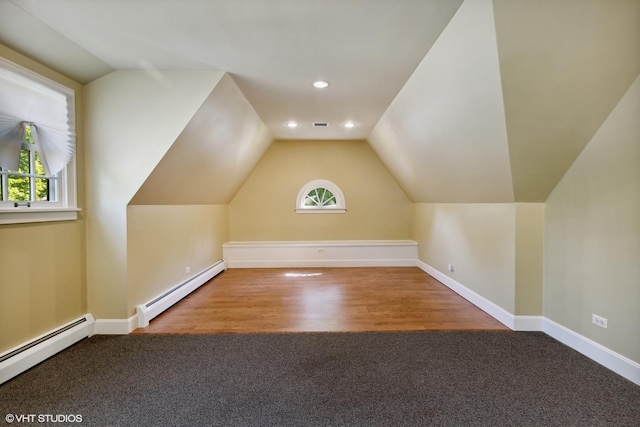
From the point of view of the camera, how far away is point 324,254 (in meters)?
5.34

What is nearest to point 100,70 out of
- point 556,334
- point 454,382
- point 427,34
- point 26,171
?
point 26,171

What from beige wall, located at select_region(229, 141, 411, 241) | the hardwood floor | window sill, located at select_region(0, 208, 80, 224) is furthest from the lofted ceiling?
beige wall, located at select_region(229, 141, 411, 241)

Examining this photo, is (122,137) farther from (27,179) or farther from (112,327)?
(112,327)

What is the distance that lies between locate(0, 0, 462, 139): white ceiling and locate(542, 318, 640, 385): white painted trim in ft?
8.90

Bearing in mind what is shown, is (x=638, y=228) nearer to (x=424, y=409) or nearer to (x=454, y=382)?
(x=454, y=382)

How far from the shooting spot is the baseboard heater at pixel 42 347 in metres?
1.90

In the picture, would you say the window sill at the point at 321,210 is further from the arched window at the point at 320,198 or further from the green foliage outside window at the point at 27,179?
the green foliage outside window at the point at 27,179

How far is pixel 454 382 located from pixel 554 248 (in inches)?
65.5

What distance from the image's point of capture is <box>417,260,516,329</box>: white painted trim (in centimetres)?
274

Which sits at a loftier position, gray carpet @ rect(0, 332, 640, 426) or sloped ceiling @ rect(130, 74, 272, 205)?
sloped ceiling @ rect(130, 74, 272, 205)

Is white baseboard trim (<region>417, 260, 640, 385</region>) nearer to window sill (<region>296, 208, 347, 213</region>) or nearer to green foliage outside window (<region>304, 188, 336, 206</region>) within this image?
window sill (<region>296, 208, 347, 213</region>)

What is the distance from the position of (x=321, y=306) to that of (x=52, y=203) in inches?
110

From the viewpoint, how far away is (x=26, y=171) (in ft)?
7.08

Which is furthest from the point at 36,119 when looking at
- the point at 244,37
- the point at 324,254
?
the point at 324,254
